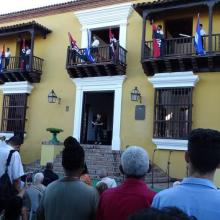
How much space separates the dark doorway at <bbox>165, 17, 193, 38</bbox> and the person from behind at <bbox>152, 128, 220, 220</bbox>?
13.3 m

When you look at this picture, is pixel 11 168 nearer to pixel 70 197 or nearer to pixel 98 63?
pixel 70 197

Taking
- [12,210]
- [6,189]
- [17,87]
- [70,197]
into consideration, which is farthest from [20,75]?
[70,197]

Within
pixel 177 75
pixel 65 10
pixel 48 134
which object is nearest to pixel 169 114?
pixel 177 75

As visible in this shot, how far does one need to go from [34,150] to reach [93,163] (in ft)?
13.6

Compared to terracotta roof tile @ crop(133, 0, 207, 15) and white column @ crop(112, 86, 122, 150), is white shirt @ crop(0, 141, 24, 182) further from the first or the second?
terracotta roof tile @ crop(133, 0, 207, 15)

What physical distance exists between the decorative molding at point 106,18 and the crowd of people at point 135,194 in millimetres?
12444

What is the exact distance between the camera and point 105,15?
16391 mm

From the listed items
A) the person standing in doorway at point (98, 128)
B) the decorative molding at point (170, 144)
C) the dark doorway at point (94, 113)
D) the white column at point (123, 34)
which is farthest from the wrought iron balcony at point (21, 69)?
the decorative molding at point (170, 144)

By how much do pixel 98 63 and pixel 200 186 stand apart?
13.1 m

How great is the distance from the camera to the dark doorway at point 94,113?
16.7 meters

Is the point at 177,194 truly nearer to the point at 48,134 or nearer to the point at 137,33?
the point at 137,33

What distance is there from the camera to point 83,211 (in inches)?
127

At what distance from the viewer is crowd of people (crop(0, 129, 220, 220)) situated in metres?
2.30

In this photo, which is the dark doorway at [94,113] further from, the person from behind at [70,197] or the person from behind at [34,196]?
the person from behind at [70,197]
